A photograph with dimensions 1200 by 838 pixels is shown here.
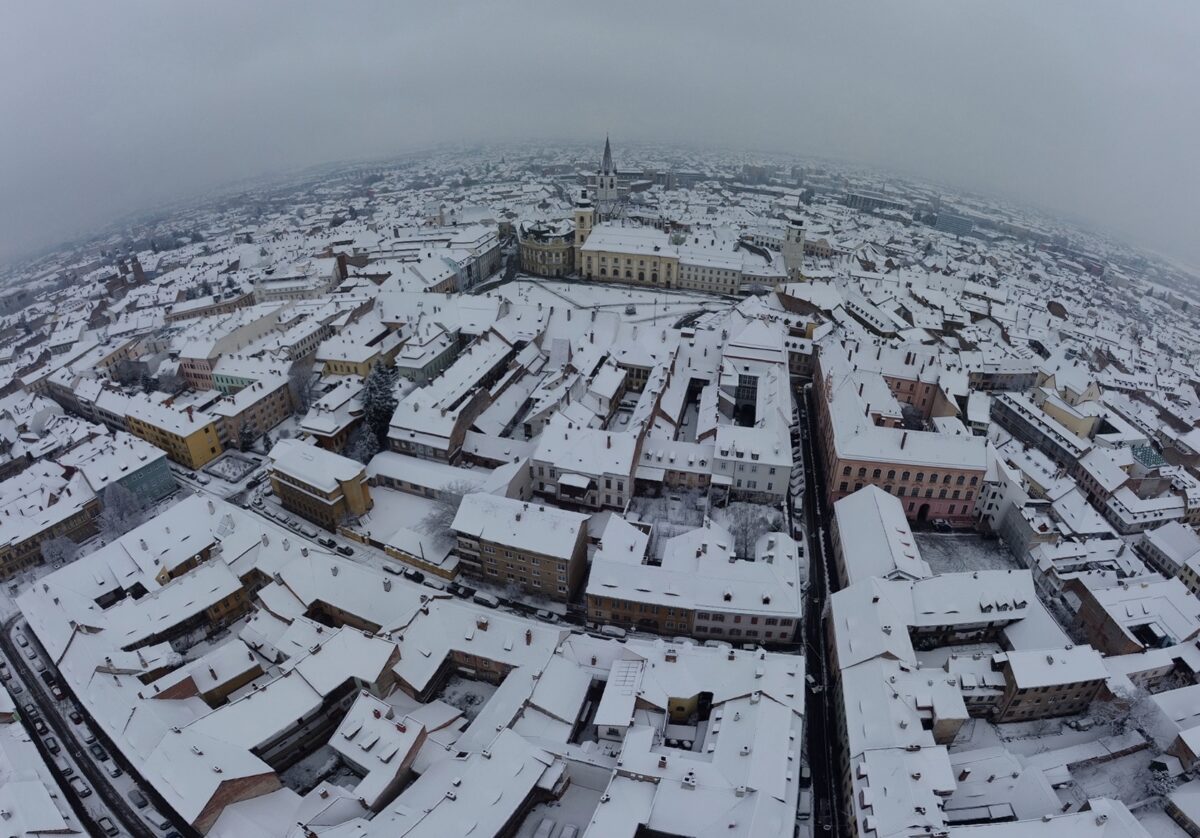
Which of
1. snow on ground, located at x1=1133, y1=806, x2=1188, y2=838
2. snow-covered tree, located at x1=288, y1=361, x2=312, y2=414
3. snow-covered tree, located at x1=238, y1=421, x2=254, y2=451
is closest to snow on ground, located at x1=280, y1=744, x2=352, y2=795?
snow-covered tree, located at x1=238, y1=421, x2=254, y2=451

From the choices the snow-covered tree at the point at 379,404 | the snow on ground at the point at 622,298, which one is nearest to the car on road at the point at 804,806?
the snow-covered tree at the point at 379,404

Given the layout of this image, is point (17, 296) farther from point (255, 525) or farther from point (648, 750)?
point (648, 750)

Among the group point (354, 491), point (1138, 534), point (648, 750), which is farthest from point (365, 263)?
point (1138, 534)

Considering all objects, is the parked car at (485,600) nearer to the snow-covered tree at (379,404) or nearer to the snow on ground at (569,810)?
the snow on ground at (569,810)

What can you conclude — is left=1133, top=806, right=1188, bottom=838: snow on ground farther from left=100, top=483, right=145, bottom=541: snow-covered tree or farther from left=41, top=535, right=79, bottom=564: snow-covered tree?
left=41, top=535, right=79, bottom=564: snow-covered tree

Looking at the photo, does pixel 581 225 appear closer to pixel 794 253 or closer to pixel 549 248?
pixel 549 248

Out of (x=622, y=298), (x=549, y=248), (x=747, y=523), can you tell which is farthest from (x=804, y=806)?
(x=549, y=248)
